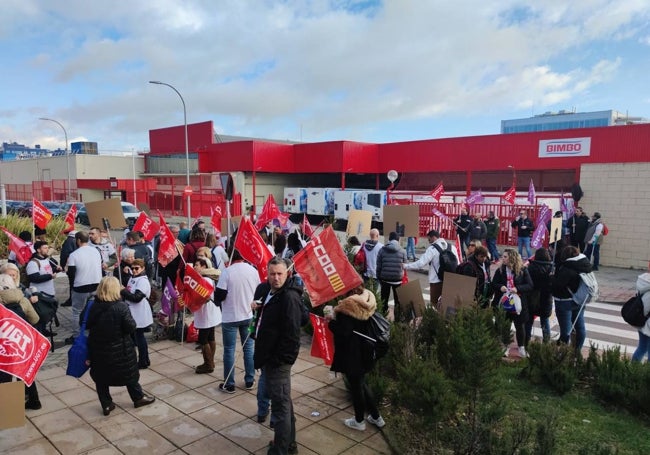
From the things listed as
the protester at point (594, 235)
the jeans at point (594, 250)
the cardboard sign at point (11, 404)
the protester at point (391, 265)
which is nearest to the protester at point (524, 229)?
the protester at point (594, 235)

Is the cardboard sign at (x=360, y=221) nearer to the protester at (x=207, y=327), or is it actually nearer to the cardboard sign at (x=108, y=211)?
the cardboard sign at (x=108, y=211)

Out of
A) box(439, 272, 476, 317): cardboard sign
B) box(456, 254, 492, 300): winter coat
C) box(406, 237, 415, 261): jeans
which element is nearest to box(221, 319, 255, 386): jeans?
box(439, 272, 476, 317): cardboard sign

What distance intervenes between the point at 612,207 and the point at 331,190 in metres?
16.3

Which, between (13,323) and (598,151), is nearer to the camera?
(13,323)

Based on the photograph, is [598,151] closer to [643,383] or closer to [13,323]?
[643,383]

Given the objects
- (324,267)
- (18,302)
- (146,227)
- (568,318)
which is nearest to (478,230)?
(568,318)

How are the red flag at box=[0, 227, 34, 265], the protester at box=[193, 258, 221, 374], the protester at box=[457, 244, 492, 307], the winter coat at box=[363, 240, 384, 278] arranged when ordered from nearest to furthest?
the protester at box=[193, 258, 221, 374]
the protester at box=[457, 244, 492, 307]
the red flag at box=[0, 227, 34, 265]
the winter coat at box=[363, 240, 384, 278]

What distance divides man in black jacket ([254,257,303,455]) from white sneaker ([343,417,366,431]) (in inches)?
34.5

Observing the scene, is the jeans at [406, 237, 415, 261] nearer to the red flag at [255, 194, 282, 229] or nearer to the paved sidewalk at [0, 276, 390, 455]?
the red flag at [255, 194, 282, 229]

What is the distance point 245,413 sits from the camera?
215 inches

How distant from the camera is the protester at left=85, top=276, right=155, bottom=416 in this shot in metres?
5.13

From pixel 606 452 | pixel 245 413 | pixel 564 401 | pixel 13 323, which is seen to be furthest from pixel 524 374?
pixel 13 323

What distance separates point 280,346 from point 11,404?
2601 millimetres

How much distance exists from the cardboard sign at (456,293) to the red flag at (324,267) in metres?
2.44
